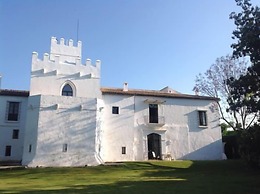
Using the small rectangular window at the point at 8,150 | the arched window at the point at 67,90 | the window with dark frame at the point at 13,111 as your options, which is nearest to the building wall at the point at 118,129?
the arched window at the point at 67,90

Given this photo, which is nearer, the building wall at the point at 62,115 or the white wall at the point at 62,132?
the white wall at the point at 62,132

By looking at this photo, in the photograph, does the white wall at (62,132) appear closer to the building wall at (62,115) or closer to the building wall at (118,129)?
the building wall at (62,115)

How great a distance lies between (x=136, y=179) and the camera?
635 inches

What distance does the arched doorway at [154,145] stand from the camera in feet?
94.4

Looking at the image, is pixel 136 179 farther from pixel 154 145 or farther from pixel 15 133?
pixel 15 133

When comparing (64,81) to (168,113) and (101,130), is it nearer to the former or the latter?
(101,130)

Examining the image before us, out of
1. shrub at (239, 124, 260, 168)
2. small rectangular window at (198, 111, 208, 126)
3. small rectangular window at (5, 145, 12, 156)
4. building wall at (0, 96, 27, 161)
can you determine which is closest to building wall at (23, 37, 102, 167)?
building wall at (0, 96, 27, 161)

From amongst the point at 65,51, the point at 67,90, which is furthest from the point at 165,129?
the point at 65,51

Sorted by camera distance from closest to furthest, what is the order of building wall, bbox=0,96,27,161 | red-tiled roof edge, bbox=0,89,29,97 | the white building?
the white building → building wall, bbox=0,96,27,161 → red-tiled roof edge, bbox=0,89,29,97

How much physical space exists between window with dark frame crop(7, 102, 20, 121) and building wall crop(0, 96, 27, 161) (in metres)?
0.30

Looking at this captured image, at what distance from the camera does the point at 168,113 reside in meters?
29.8

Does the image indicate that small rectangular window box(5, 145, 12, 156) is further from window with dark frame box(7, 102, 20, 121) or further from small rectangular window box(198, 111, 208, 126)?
small rectangular window box(198, 111, 208, 126)

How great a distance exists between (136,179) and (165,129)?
44.4 feet

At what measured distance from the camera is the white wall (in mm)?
22781
